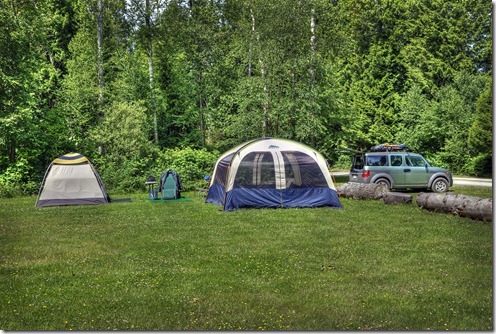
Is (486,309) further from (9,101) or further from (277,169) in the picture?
(9,101)

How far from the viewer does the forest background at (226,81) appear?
23.1 metres

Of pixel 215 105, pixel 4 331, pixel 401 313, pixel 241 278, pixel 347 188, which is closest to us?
pixel 4 331

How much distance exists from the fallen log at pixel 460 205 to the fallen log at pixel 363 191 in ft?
7.02

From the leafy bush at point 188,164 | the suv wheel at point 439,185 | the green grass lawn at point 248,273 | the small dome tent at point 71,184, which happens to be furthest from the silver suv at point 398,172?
the small dome tent at point 71,184

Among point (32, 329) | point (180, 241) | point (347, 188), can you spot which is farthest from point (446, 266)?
point (347, 188)

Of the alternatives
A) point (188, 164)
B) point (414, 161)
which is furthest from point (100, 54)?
point (414, 161)

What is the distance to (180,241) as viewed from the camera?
10406mm

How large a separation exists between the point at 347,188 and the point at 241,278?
11.5 m

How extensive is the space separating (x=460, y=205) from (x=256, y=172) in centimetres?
584

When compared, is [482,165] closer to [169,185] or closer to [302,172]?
[302,172]

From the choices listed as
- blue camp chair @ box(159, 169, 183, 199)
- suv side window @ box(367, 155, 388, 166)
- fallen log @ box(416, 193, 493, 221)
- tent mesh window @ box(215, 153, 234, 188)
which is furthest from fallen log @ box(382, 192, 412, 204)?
blue camp chair @ box(159, 169, 183, 199)

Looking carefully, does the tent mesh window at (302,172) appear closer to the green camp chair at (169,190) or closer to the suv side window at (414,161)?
the green camp chair at (169,190)

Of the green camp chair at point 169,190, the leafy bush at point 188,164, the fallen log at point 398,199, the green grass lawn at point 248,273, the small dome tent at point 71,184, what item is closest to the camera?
the green grass lawn at point 248,273

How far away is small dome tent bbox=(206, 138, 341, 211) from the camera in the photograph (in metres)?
15.3
